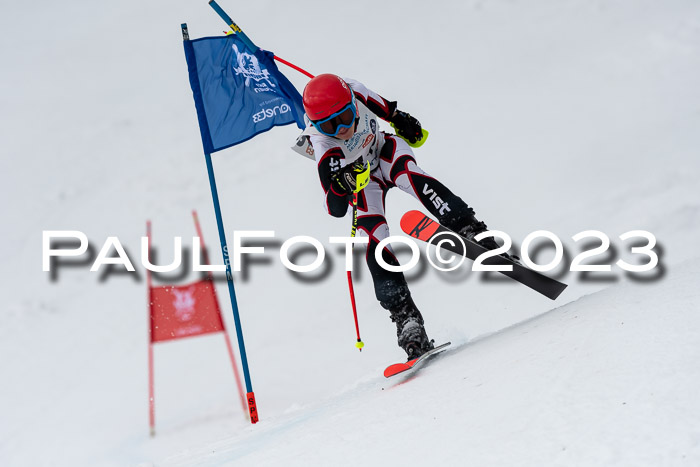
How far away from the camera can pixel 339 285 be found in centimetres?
880

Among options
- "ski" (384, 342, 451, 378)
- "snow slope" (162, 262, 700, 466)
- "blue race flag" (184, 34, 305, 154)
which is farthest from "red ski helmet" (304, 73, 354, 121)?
"blue race flag" (184, 34, 305, 154)

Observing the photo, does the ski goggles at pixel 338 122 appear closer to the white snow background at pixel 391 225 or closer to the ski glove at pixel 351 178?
the ski glove at pixel 351 178

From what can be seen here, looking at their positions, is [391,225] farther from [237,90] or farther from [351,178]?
[351,178]

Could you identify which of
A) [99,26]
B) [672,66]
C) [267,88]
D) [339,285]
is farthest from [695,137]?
[99,26]

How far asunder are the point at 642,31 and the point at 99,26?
16.9 meters

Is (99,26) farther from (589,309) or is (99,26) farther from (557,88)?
(589,309)

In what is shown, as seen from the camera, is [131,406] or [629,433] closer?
[629,433]

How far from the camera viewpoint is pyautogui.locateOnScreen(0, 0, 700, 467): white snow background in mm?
2367

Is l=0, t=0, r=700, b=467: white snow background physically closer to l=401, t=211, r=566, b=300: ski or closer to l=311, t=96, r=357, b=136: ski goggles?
l=401, t=211, r=566, b=300: ski

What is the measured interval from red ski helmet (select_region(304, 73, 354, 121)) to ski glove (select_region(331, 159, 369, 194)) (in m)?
0.35

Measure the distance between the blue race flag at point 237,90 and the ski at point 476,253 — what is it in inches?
84.6

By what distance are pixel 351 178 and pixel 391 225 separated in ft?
21.0

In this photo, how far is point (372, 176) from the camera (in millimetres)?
4500

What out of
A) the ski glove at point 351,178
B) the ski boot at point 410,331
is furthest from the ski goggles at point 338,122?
the ski boot at point 410,331
